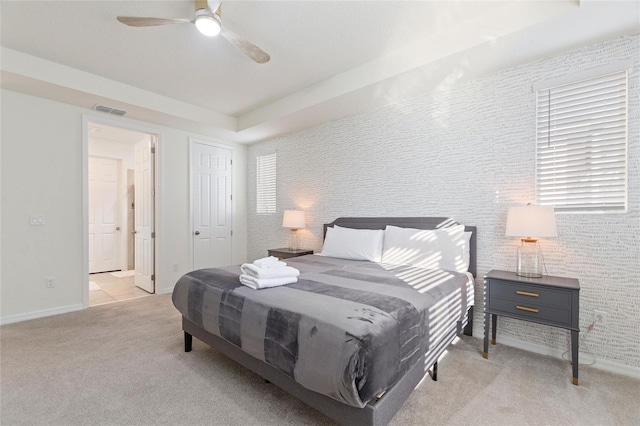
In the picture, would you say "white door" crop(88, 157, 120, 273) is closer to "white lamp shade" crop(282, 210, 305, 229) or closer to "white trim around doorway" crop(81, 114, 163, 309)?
"white trim around doorway" crop(81, 114, 163, 309)

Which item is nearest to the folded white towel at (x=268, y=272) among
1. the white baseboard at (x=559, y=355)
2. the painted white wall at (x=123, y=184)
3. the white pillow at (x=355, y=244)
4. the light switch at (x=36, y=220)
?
the white pillow at (x=355, y=244)

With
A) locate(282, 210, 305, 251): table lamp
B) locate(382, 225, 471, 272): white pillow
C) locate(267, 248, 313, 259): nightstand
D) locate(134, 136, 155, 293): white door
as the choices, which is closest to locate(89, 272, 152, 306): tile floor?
locate(134, 136, 155, 293): white door

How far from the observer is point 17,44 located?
8.86ft

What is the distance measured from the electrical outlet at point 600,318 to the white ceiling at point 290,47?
215cm

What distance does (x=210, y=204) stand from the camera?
16.7 ft

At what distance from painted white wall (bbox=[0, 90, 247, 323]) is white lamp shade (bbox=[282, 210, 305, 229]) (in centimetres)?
263

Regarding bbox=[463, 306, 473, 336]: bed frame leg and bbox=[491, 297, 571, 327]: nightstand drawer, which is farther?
bbox=[463, 306, 473, 336]: bed frame leg

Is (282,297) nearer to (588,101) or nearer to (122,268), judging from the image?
(588,101)

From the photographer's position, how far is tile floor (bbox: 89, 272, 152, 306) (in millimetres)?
4160

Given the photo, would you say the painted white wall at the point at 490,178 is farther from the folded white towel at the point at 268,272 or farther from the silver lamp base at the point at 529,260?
the folded white towel at the point at 268,272

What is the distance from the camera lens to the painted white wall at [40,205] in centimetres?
321

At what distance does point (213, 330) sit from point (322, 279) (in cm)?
86

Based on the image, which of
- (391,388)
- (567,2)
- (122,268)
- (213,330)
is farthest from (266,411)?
(122,268)

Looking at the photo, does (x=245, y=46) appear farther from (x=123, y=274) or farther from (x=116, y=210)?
(x=116, y=210)
